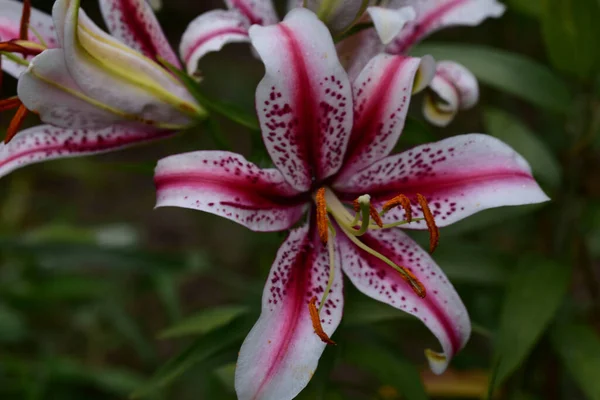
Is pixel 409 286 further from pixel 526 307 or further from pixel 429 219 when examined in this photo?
pixel 526 307

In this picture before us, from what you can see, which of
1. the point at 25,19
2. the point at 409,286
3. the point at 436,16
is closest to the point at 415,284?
the point at 409,286

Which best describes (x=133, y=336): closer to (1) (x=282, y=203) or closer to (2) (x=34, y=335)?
(2) (x=34, y=335)

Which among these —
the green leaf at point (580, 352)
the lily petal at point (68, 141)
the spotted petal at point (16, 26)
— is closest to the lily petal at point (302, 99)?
the lily petal at point (68, 141)

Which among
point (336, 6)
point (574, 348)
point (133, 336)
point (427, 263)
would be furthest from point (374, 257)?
point (133, 336)

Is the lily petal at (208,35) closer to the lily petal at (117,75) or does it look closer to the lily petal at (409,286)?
the lily petal at (117,75)

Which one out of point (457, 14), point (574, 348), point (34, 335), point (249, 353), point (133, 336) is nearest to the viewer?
point (249, 353)

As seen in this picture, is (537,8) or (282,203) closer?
(282,203)
